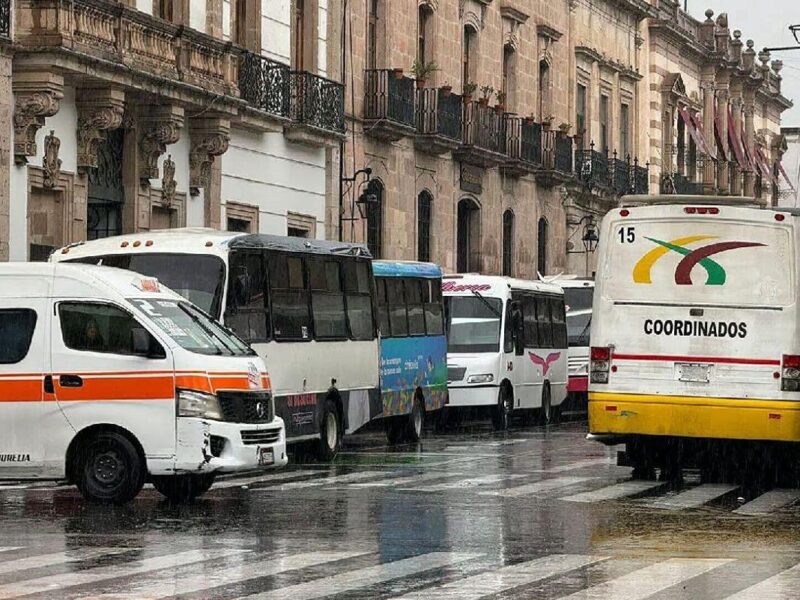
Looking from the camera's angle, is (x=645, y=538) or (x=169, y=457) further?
(x=169, y=457)

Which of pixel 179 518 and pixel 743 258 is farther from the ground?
pixel 743 258

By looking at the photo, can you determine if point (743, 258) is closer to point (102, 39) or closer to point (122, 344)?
point (122, 344)

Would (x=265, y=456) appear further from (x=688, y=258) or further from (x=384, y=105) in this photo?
(x=384, y=105)

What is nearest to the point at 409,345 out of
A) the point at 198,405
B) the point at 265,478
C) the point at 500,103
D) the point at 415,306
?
the point at 415,306

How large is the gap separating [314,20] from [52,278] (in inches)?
827

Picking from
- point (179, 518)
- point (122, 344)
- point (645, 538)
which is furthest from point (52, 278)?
point (645, 538)

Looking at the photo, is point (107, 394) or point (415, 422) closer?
point (107, 394)

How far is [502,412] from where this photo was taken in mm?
35562

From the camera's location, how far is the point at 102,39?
28.5 meters

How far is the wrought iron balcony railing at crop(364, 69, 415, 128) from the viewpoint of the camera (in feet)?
135

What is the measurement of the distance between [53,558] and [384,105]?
2787 cm

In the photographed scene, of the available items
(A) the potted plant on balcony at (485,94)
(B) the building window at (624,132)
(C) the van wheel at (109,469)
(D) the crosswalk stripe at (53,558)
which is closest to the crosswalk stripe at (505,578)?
(D) the crosswalk stripe at (53,558)

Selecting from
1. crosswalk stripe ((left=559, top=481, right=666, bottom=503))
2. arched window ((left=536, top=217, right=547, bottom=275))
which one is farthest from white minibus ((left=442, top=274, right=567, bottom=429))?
arched window ((left=536, top=217, right=547, bottom=275))

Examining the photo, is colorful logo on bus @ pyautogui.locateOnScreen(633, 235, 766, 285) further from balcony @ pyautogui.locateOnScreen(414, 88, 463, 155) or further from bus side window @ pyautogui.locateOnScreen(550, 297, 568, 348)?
balcony @ pyautogui.locateOnScreen(414, 88, 463, 155)
